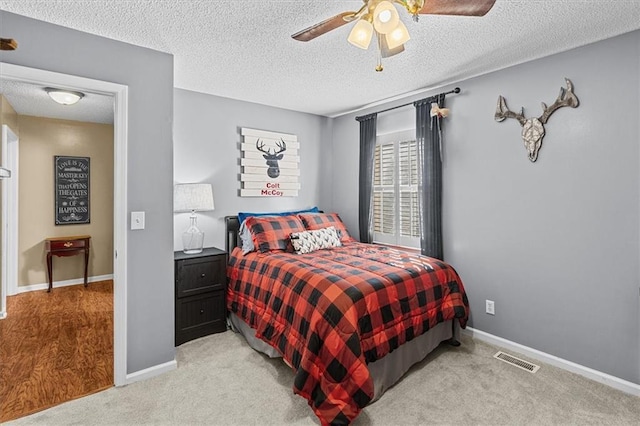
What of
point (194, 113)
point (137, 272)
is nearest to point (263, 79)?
point (194, 113)

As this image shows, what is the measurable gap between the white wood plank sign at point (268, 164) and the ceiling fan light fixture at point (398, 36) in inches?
100

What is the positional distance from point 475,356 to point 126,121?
3285 millimetres

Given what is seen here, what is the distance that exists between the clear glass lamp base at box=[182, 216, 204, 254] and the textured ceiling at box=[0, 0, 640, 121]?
1.49 m

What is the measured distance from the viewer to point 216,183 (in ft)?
12.3

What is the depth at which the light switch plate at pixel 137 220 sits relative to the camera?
2395 millimetres

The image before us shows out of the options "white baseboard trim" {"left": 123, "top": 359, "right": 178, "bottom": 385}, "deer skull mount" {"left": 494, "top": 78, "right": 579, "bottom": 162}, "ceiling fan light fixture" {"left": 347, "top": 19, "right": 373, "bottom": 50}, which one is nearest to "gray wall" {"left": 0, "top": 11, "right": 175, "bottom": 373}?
"white baseboard trim" {"left": 123, "top": 359, "right": 178, "bottom": 385}

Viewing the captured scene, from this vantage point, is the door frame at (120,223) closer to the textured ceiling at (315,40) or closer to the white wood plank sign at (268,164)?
the textured ceiling at (315,40)

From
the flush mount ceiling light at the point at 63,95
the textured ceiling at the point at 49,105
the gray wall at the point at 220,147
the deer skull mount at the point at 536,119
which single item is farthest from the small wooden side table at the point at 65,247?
the deer skull mount at the point at 536,119

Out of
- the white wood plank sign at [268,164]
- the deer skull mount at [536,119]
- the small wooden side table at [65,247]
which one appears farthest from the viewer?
the small wooden side table at [65,247]

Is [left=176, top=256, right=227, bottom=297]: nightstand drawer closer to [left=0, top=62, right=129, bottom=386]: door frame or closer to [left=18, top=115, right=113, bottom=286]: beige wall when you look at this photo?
[left=0, top=62, right=129, bottom=386]: door frame

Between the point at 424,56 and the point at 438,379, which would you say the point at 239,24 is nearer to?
the point at 424,56

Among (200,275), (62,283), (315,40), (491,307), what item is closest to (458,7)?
(315,40)

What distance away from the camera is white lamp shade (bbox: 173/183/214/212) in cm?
325

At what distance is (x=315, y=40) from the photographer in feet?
7.92
